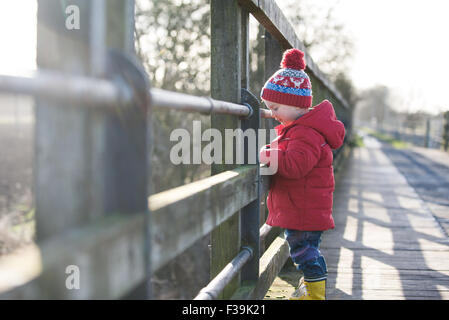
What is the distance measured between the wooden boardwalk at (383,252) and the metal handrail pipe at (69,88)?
6.99 ft

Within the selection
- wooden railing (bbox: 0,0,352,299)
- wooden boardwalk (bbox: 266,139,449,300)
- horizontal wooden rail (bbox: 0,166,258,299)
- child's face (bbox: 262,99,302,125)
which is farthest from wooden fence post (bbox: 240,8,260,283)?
wooden railing (bbox: 0,0,352,299)

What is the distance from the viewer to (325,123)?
255cm

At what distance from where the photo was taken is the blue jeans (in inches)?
103

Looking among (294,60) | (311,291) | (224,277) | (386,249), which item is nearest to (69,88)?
(224,277)

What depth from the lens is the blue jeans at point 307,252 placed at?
2.62 m

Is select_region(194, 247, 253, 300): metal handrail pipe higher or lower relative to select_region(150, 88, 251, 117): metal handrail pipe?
lower

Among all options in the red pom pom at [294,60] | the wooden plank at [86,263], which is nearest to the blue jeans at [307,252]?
the red pom pom at [294,60]

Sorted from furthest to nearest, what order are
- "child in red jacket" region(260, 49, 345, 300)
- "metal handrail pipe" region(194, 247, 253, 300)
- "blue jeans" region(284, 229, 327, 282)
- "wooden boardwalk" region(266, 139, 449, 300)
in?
"wooden boardwalk" region(266, 139, 449, 300) → "blue jeans" region(284, 229, 327, 282) → "child in red jacket" region(260, 49, 345, 300) → "metal handrail pipe" region(194, 247, 253, 300)

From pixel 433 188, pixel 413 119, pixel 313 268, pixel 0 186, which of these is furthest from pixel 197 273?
pixel 413 119

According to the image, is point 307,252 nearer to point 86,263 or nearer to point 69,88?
point 86,263

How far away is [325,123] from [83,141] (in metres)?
1.71

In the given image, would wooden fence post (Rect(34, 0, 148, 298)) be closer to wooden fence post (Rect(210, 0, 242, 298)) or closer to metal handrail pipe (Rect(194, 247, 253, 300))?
metal handrail pipe (Rect(194, 247, 253, 300))

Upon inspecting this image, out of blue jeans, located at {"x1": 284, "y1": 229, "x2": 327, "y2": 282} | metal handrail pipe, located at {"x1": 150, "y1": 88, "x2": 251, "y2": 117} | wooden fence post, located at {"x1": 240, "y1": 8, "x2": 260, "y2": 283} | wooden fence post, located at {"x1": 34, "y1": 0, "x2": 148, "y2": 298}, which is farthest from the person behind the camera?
blue jeans, located at {"x1": 284, "y1": 229, "x2": 327, "y2": 282}

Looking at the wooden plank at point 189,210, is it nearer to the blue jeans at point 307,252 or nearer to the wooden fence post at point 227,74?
the wooden fence post at point 227,74
